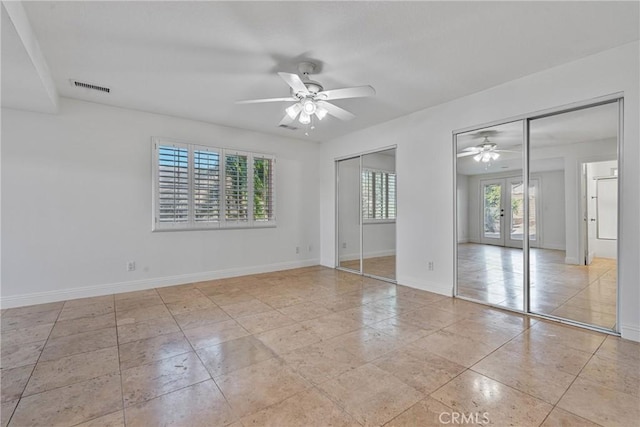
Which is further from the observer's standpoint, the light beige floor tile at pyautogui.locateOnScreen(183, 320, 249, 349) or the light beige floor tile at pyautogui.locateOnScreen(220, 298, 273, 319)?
the light beige floor tile at pyautogui.locateOnScreen(220, 298, 273, 319)

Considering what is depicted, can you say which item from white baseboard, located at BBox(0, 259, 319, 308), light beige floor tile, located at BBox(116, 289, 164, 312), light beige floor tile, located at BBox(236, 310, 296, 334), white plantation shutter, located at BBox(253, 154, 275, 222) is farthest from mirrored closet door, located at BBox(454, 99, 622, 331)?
light beige floor tile, located at BBox(116, 289, 164, 312)

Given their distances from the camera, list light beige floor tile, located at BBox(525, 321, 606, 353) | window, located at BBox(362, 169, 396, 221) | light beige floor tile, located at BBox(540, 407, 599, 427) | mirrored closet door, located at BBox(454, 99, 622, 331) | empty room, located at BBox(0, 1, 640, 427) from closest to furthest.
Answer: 1. light beige floor tile, located at BBox(540, 407, 599, 427)
2. empty room, located at BBox(0, 1, 640, 427)
3. light beige floor tile, located at BBox(525, 321, 606, 353)
4. mirrored closet door, located at BBox(454, 99, 622, 331)
5. window, located at BBox(362, 169, 396, 221)

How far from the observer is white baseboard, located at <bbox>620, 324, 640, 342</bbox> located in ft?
8.32

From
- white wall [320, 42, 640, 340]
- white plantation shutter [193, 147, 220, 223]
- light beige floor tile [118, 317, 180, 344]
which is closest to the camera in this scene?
white wall [320, 42, 640, 340]

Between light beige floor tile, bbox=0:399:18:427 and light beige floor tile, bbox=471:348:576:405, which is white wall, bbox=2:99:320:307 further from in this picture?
light beige floor tile, bbox=471:348:576:405

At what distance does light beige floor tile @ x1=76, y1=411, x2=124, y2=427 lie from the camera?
5.21ft

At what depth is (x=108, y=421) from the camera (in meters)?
1.62

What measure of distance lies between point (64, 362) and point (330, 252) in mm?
4418

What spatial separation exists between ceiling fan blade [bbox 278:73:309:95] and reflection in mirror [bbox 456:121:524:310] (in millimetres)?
2303

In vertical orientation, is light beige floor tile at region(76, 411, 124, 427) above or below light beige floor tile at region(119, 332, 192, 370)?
below

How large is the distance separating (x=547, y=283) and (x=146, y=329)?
442 centimetres

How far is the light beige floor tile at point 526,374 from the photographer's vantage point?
1861mm

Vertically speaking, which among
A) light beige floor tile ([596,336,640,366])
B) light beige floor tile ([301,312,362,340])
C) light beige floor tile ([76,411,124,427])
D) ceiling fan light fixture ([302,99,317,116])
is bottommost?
light beige floor tile ([76,411,124,427])

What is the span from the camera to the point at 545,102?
10.1ft
